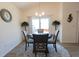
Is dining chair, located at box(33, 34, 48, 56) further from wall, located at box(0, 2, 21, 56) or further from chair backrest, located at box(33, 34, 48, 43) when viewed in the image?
wall, located at box(0, 2, 21, 56)

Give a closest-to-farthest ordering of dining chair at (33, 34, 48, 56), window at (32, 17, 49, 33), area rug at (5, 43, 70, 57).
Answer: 1. area rug at (5, 43, 70, 57)
2. dining chair at (33, 34, 48, 56)
3. window at (32, 17, 49, 33)

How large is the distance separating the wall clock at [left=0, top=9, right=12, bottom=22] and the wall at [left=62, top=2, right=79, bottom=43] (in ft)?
7.78

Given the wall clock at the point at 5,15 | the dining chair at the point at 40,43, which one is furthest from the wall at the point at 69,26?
the wall clock at the point at 5,15

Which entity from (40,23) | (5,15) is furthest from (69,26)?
(5,15)

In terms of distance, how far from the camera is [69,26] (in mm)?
5137

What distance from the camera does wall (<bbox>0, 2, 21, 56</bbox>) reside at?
320cm

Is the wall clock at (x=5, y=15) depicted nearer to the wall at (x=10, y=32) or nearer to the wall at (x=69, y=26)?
the wall at (x=10, y=32)

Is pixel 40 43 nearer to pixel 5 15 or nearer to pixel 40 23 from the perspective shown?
pixel 40 23

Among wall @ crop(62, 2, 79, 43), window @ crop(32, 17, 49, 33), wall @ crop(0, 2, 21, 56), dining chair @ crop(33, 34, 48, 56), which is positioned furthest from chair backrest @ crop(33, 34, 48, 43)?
wall @ crop(62, 2, 79, 43)

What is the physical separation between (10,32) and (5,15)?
24.7 inches

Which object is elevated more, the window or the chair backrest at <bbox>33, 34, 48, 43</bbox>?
the window

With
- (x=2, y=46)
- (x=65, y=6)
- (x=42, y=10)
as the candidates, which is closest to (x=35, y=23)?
(x=42, y=10)

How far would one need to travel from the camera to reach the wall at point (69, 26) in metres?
4.86

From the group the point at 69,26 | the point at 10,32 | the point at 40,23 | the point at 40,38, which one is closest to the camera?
the point at 40,38
